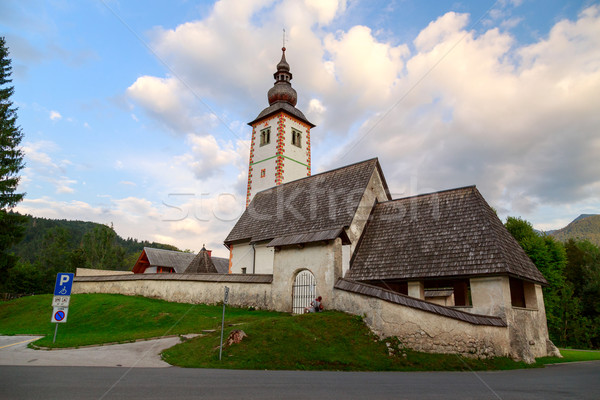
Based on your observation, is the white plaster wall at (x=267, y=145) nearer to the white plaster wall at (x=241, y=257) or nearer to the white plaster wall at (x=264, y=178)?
the white plaster wall at (x=264, y=178)

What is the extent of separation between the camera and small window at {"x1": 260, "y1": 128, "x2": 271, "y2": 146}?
126 feet

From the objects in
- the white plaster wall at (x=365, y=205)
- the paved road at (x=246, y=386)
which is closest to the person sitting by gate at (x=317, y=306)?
the white plaster wall at (x=365, y=205)

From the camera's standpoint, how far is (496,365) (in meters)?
13.2

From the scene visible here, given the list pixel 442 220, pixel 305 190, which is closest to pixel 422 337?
pixel 442 220

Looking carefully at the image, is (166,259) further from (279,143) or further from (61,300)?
(61,300)

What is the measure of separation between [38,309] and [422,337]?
24.6 metres

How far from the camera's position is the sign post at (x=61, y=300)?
13.2 m

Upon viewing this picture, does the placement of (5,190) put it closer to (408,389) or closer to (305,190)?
(305,190)

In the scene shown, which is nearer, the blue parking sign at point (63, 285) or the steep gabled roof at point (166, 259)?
the blue parking sign at point (63, 285)

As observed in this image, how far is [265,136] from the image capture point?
38875mm

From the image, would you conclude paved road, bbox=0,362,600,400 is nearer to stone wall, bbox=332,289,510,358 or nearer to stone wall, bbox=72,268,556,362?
stone wall, bbox=332,289,510,358

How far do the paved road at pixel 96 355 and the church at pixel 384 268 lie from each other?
6911 millimetres

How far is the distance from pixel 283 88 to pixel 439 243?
92.4 ft

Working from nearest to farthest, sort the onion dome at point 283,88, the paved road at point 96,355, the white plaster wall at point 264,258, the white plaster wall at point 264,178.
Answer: the paved road at point 96,355 < the white plaster wall at point 264,258 < the white plaster wall at point 264,178 < the onion dome at point 283,88
